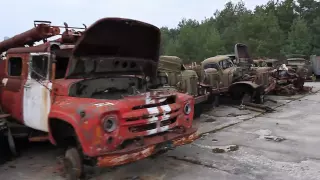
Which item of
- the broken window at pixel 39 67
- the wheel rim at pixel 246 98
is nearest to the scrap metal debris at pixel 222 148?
the broken window at pixel 39 67

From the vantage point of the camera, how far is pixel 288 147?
6.66 metres

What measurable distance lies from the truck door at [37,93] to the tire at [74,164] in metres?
0.67

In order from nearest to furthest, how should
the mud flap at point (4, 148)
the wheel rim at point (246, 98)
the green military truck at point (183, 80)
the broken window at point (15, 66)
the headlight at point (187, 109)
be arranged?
the headlight at point (187, 109)
the mud flap at point (4, 148)
the broken window at point (15, 66)
the green military truck at point (183, 80)
the wheel rim at point (246, 98)

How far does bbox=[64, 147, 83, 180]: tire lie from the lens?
4.78 meters

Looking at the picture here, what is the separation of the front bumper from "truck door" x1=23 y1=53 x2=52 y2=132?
1.39 meters

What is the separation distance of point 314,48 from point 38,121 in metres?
42.6

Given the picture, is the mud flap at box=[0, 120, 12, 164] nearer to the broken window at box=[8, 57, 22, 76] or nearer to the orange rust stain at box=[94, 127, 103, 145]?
the broken window at box=[8, 57, 22, 76]

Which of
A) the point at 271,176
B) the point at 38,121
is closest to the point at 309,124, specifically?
the point at 271,176

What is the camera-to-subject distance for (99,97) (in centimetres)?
551

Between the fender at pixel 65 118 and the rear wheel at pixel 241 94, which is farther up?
the fender at pixel 65 118

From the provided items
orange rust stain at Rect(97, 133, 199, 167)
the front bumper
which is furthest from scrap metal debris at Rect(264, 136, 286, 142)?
orange rust stain at Rect(97, 133, 199, 167)

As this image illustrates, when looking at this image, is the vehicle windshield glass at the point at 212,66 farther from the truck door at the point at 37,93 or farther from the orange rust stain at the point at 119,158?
the orange rust stain at the point at 119,158

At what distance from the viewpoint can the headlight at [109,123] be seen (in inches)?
172

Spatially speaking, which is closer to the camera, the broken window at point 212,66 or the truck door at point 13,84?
the truck door at point 13,84
